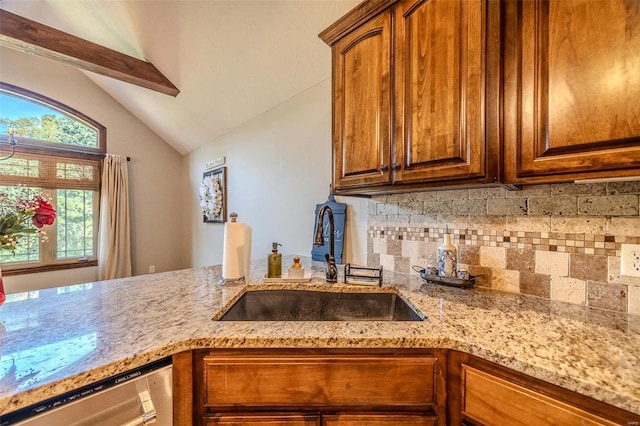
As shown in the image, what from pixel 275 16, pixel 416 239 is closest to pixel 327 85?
pixel 275 16

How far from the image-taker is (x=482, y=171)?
941 mm

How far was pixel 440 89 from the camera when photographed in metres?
1.04

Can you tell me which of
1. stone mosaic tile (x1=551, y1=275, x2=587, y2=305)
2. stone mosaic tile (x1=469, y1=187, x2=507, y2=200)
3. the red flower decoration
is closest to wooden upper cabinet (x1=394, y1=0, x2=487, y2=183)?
stone mosaic tile (x1=469, y1=187, x2=507, y2=200)

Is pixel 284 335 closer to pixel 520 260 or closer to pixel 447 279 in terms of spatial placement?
pixel 447 279

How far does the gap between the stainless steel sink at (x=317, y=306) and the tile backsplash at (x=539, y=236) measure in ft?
1.18

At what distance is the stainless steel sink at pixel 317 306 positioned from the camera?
49.1 inches

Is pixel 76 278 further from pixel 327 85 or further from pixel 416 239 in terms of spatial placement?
pixel 416 239

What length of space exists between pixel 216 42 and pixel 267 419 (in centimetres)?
250

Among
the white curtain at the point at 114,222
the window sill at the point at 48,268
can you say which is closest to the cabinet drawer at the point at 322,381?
the white curtain at the point at 114,222

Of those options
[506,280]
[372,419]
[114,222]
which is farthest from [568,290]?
[114,222]

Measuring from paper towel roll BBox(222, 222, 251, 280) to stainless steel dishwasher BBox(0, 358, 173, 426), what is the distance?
59 cm

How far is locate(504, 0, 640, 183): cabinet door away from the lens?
71 cm

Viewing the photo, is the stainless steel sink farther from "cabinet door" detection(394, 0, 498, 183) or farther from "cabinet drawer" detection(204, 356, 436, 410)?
"cabinet door" detection(394, 0, 498, 183)

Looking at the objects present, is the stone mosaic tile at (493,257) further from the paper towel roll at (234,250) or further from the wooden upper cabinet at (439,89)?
the paper towel roll at (234,250)
